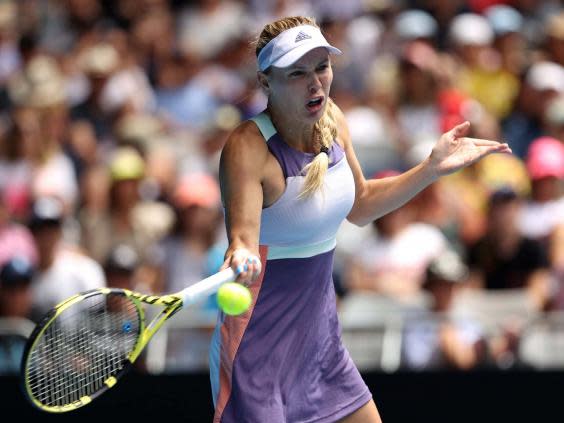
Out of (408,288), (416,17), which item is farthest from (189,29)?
(408,288)

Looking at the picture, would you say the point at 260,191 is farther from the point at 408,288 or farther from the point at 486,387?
the point at 408,288

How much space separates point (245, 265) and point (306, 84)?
2.38 feet

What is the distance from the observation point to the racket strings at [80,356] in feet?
14.9

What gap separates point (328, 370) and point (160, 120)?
552 centimetres

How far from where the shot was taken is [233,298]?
413 cm

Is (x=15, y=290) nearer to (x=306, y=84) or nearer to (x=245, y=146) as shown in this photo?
(x=245, y=146)

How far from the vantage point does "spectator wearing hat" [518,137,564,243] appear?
8.24 m

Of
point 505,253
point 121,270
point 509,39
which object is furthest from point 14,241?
point 509,39

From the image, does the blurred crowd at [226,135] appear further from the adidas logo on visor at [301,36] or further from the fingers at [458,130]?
the adidas logo on visor at [301,36]

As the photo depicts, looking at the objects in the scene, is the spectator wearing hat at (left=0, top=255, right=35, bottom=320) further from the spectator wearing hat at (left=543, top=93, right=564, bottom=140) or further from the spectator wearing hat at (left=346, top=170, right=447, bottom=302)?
the spectator wearing hat at (left=543, top=93, right=564, bottom=140)

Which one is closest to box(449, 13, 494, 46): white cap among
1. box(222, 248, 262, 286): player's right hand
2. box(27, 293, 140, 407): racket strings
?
box(27, 293, 140, 407): racket strings

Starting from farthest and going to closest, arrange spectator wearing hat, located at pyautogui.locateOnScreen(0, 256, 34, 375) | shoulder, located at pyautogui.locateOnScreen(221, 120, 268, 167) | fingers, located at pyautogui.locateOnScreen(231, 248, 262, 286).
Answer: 1. spectator wearing hat, located at pyautogui.locateOnScreen(0, 256, 34, 375)
2. shoulder, located at pyautogui.locateOnScreen(221, 120, 268, 167)
3. fingers, located at pyautogui.locateOnScreen(231, 248, 262, 286)

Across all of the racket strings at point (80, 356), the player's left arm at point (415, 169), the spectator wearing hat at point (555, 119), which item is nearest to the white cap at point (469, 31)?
the spectator wearing hat at point (555, 119)

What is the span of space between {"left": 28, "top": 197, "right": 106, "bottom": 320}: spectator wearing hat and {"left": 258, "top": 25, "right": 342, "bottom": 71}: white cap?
127 inches
